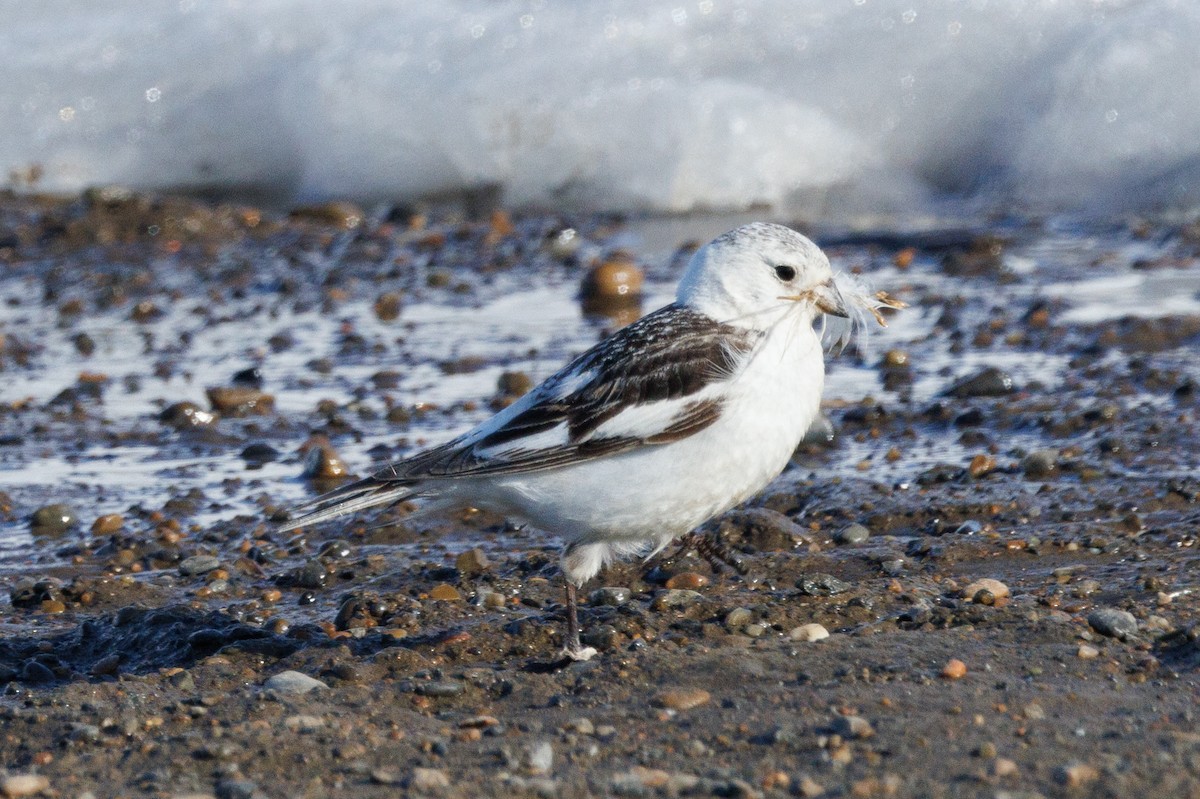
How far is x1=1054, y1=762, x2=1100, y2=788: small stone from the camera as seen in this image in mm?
3070

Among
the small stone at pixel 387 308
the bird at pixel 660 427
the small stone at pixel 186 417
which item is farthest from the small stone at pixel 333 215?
the bird at pixel 660 427

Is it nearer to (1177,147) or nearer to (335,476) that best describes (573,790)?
(335,476)

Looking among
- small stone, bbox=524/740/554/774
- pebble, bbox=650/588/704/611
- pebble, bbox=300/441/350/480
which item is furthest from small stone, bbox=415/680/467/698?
pebble, bbox=300/441/350/480

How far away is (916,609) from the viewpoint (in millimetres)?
4273

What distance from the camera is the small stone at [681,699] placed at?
3.66 m

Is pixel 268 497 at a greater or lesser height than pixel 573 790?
lesser

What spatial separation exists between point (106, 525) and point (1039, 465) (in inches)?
131

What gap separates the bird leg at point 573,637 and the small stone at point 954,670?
3.01ft

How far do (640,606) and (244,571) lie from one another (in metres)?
1.45

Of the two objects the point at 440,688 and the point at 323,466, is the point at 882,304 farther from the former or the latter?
the point at 323,466

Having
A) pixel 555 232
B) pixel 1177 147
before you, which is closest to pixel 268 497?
pixel 555 232

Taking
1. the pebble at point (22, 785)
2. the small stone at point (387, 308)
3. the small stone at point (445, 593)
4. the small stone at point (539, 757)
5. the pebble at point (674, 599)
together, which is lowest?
the small stone at point (387, 308)

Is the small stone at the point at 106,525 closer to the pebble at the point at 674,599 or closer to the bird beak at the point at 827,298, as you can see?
the pebble at the point at 674,599

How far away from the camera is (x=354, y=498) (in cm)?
435
